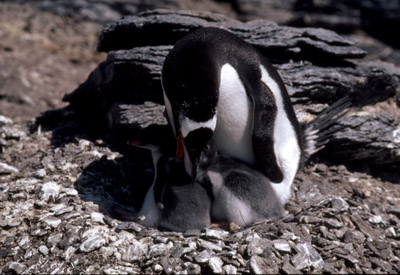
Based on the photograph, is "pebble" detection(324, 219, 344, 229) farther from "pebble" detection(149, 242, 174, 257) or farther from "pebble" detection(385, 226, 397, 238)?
"pebble" detection(149, 242, 174, 257)

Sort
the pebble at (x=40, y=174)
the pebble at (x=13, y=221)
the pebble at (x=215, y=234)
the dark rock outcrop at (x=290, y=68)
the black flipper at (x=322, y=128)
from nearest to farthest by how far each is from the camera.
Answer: the pebble at (x=215, y=234)
the pebble at (x=13, y=221)
the pebble at (x=40, y=174)
the black flipper at (x=322, y=128)
the dark rock outcrop at (x=290, y=68)

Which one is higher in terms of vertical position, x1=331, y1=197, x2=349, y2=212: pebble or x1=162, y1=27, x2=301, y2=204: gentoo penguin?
x1=162, y1=27, x2=301, y2=204: gentoo penguin

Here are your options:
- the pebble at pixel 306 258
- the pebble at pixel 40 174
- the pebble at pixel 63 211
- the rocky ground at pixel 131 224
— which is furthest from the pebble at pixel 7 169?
the pebble at pixel 306 258

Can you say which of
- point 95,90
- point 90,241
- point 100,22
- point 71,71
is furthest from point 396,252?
point 100,22

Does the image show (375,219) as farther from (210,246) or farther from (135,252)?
(135,252)

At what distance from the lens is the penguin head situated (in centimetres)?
182

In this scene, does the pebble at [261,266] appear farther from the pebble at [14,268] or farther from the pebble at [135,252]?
the pebble at [14,268]

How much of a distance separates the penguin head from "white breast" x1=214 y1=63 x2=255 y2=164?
18cm

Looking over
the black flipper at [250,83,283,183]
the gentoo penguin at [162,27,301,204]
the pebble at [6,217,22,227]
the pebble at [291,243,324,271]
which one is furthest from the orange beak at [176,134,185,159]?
the pebble at [6,217,22,227]

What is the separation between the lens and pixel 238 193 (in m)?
1.99

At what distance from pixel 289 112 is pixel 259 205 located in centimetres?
52

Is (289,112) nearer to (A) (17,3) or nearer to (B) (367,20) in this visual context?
(B) (367,20)

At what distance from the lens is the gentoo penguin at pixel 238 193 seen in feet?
6.50

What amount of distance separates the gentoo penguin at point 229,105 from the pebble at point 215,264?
16.8 inches
